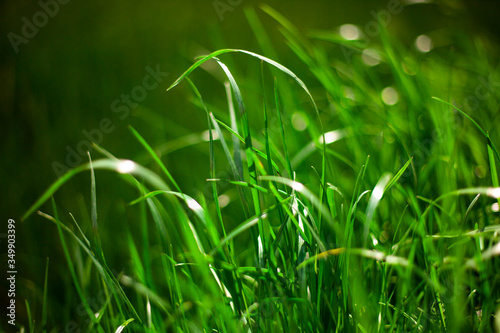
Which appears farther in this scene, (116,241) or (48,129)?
(48,129)

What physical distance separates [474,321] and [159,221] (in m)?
0.45

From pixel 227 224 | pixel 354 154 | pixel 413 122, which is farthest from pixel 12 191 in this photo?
pixel 413 122

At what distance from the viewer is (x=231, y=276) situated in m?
0.63

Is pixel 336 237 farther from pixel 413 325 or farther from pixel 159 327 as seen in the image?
pixel 159 327
